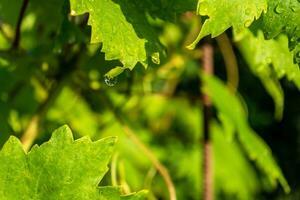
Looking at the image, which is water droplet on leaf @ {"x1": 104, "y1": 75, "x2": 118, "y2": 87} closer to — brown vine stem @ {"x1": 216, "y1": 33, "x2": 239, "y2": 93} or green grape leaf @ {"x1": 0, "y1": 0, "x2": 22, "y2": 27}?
green grape leaf @ {"x1": 0, "y1": 0, "x2": 22, "y2": 27}

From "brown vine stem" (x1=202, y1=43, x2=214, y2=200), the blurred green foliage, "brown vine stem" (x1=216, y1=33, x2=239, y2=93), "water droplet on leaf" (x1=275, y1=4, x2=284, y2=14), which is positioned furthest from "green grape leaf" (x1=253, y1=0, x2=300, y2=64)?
"brown vine stem" (x1=216, y1=33, x2=239, y2=93)

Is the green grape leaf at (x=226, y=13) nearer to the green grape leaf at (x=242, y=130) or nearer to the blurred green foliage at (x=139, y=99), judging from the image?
the blurred green foliage at (x=139, y=99)

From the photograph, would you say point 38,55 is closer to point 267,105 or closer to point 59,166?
point 59,166

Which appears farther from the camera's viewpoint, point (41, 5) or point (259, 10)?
point (41, 5)

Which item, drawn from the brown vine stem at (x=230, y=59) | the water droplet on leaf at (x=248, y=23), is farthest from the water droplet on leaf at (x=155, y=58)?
the brown vine stem at (x=230, y=59)

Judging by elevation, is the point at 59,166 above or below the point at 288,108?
above

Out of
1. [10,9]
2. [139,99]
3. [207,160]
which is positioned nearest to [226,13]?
[10,9]

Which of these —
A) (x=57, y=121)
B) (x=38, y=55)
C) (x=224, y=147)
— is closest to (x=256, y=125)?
(x=224, y=147)
